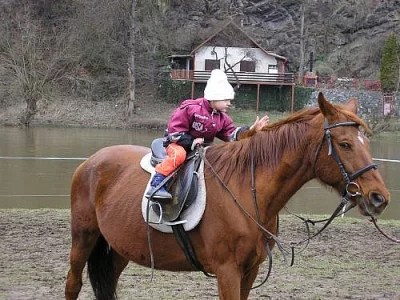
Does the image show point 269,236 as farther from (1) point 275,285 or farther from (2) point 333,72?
(2) point 333,72

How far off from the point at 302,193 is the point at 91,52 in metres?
33.1

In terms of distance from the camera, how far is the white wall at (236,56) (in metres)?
46.1

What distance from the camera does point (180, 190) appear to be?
424 centimetres

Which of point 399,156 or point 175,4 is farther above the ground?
point 175,4

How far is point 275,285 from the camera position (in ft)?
21.0

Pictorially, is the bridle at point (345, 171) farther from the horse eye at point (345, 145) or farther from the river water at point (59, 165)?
the river water at point (59, 165)

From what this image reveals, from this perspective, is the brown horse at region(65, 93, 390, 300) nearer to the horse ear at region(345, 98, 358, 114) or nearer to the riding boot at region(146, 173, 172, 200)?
the horse ear at region(345, 98, 358, 114)

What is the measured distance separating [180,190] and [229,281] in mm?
689

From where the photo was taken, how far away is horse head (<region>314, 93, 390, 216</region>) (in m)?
3.51

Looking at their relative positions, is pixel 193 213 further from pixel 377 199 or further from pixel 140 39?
pixel 140 39

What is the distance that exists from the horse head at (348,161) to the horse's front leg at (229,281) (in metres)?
0.81

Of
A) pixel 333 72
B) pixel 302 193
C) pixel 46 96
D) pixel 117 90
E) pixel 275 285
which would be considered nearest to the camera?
pixel 275 285

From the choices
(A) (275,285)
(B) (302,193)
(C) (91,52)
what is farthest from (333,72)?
(A) (275,285)

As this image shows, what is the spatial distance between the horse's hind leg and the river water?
2099 mm
